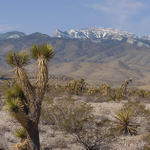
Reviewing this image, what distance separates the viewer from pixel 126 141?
14.4 meters

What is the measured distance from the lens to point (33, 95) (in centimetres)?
972

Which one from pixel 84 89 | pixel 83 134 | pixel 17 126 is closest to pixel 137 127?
pixel 83 134

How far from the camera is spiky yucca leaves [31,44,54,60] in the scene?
10102mm

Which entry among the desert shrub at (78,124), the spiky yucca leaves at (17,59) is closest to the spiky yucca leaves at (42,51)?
the spiky yucca leaves at (17,59)

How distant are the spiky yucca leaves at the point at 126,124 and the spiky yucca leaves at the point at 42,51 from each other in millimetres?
8129

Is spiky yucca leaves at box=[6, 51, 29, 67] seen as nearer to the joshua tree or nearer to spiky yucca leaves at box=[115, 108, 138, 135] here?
Answer: the joshua tree

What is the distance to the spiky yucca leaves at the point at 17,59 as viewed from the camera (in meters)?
9.96

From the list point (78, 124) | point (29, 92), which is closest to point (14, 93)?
point (29, 92)

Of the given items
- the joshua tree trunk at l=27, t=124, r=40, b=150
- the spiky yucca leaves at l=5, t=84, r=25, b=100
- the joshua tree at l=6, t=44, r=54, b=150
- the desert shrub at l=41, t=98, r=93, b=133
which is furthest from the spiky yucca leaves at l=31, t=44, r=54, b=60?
the desert shrub at l=41, t=98, r=93, b=133

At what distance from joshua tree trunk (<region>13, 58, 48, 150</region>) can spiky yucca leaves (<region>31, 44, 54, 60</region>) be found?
331 mm

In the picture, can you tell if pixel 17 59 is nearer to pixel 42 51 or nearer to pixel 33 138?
pixel 42 51

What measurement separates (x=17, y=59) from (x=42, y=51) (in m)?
0.99

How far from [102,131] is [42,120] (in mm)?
5757

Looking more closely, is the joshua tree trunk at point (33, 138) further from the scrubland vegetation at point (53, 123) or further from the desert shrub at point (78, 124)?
the desert shrub at point (78, 124)
